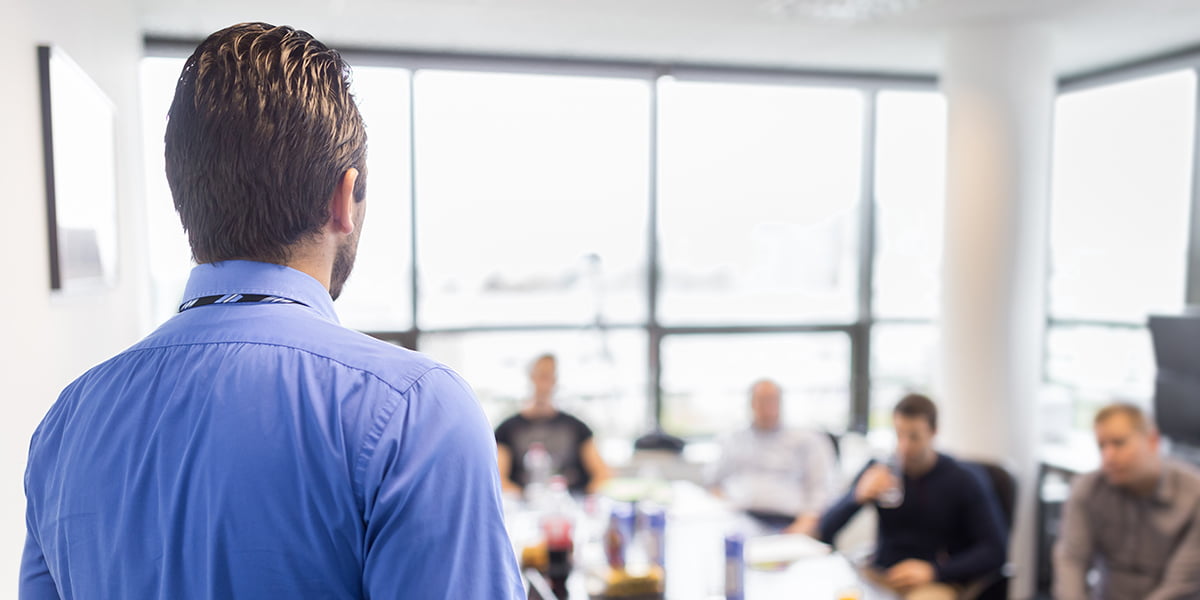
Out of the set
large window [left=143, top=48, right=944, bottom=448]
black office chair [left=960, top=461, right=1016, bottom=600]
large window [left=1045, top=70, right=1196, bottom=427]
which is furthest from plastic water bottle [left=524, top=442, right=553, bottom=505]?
large window [left=1045, top=70, right=1196, bottom=427]

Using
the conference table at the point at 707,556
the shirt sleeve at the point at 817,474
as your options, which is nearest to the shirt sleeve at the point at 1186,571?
the conference table at the point at 707,556

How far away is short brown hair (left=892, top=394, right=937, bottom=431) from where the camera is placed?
297cm

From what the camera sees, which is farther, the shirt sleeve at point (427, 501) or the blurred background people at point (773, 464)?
the blurred background people at point (773, 464)

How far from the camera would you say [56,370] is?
181 centimetres

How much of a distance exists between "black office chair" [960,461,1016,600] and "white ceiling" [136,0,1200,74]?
1922 mm

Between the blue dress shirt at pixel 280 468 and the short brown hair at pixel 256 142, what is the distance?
4 centimetres

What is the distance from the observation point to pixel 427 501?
2.07 feet

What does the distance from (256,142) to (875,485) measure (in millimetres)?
2678

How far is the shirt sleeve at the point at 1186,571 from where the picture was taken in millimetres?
2670

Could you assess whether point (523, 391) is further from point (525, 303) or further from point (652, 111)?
point (652, 111)

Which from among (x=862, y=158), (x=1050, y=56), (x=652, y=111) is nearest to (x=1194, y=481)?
(x=1050, y=56)

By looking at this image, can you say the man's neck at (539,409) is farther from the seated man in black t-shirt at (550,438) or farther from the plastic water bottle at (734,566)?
the plastic water bottle at (734,566)

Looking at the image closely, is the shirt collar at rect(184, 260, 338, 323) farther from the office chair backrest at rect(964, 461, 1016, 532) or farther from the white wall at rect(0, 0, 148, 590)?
the office chair backrest at rect(964, 461, 1016, 532)

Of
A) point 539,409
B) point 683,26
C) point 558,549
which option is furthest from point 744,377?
point 558,549
